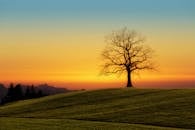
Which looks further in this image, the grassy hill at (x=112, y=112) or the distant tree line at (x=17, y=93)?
the distant tree line at (x=17, y=93)

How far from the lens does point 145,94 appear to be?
293 feet

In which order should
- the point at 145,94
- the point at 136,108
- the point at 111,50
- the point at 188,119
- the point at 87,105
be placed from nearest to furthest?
the point at 188,119
the point at 136,108
the point at 87,105
the point at 145,94
the point at 111,50

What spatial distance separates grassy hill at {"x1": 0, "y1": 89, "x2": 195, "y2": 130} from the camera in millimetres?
53062

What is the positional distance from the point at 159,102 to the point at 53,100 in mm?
25488

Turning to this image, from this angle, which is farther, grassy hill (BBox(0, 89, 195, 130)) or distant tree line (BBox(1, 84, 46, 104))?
distant tree line (BBox(1, 84, 46, 104))

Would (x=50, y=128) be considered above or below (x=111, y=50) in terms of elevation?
below

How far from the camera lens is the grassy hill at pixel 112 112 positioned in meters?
53.1

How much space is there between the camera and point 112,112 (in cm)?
6700

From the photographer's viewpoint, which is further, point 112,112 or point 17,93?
point 17,93

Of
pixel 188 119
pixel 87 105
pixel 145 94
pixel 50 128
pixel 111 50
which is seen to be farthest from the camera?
pixel 111 50

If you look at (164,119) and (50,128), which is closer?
(50,128)

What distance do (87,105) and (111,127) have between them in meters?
31.4

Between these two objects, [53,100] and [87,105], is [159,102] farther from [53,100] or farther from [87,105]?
Answer: [53,100]

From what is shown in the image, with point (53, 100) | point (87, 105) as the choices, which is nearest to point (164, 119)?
point (87, 105)
